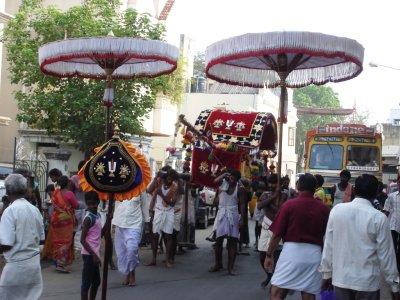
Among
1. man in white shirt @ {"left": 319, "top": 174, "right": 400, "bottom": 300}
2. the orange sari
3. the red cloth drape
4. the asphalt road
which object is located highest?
the red cloth drape

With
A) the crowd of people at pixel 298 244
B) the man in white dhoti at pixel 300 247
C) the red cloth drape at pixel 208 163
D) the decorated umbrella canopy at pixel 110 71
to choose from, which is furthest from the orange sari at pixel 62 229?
the man in white dhoti at pixel 300 247

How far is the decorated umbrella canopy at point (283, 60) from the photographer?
788 cm

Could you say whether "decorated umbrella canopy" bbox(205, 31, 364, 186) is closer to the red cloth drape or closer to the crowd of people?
the crowd of people

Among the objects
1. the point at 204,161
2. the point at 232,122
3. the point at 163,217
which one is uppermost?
the point at 232,122

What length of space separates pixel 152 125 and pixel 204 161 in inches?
821

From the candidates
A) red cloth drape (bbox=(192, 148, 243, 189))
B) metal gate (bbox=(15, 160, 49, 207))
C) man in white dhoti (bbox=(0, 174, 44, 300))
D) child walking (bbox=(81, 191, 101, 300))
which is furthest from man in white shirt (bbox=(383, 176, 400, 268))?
metal gate (bbox=(15, 160, 49, 207))

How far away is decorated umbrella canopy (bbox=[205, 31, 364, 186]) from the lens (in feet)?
25.9

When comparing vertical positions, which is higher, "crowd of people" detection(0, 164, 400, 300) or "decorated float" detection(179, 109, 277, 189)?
"decorated float" detection(179, 109, 277, 189)

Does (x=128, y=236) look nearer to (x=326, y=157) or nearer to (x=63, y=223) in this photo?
(x=63, y=223)

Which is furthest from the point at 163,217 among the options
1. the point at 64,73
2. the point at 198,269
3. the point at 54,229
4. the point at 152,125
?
the point at 152,125

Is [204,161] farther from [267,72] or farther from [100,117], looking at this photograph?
[100,117]

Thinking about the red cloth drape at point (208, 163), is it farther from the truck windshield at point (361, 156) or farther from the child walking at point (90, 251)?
the truck windshield at point (361, 156)

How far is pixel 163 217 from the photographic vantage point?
11609mm

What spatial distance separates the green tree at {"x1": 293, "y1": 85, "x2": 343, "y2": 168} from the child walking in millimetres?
59009
